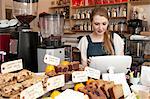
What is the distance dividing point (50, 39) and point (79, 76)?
0.87m

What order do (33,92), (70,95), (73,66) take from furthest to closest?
(73,66) < (70,95) < (33,92)

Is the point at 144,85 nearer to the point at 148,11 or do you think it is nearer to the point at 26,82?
the point at 26,82

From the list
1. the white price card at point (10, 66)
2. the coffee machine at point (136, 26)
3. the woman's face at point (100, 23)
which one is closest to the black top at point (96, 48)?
the woman's face at point (100, 23)

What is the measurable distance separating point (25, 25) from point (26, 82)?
3.49ft

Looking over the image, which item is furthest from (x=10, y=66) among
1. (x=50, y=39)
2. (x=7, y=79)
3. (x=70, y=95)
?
(x=50, y=39)

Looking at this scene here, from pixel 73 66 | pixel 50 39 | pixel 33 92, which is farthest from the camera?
pixel 50 39

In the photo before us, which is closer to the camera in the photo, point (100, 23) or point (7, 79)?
point (7, 79)

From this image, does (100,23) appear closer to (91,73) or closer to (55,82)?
(91,73)

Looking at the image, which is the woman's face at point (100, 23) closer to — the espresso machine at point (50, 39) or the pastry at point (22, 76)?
the espresso machine at point (50, 39)

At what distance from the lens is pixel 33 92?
111cm

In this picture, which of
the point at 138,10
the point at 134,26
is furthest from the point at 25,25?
the point at 138,10

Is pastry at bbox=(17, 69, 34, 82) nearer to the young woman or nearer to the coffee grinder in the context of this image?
the coffee grinder

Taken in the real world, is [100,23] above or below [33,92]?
above

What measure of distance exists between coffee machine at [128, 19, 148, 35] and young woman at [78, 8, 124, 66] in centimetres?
164
